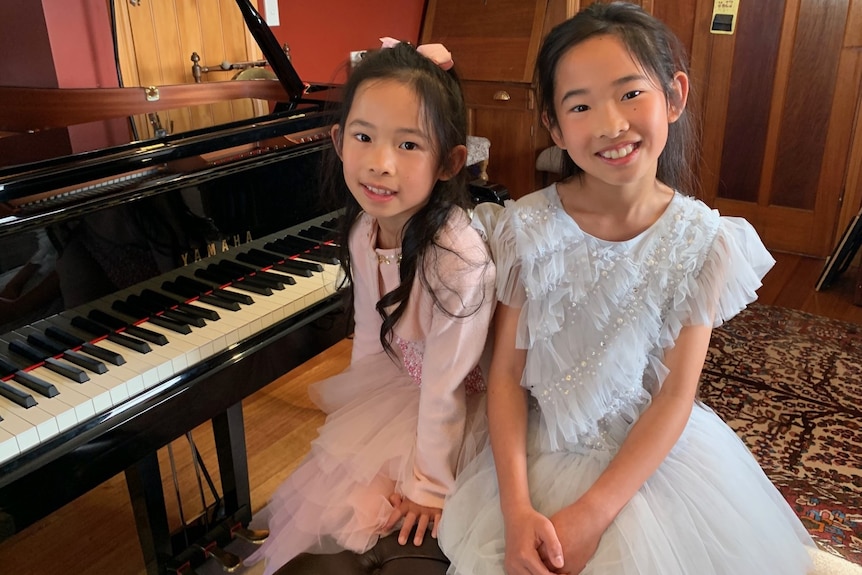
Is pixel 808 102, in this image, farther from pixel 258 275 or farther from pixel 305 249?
pixel 258 275

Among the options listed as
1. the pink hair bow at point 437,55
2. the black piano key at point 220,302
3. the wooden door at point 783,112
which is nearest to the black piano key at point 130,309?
the black piano key at point 220,302

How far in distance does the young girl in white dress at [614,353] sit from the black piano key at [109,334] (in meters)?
0.60

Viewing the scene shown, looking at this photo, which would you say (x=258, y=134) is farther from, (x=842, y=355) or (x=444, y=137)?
(x=842, y=355)

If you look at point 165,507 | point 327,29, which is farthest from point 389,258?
point 327,29

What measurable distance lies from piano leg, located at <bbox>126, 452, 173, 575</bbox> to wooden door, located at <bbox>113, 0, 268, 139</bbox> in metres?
1.60

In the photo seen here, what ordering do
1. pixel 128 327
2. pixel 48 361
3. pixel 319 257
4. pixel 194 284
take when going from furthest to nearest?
pixel 319 257
pixel 194 284
pixel 128 327
pixel 48 361

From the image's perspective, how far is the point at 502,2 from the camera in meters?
3.88

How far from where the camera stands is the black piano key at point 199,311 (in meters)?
1.35

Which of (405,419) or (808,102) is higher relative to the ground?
(808,102)

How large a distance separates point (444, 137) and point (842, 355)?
233 centimetres

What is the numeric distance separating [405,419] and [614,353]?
375mm

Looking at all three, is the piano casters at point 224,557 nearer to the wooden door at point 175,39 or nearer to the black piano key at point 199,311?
the black piano key at point 199,311

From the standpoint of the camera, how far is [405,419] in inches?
49.2

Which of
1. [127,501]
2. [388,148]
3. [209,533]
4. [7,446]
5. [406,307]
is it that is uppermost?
[388,148]
